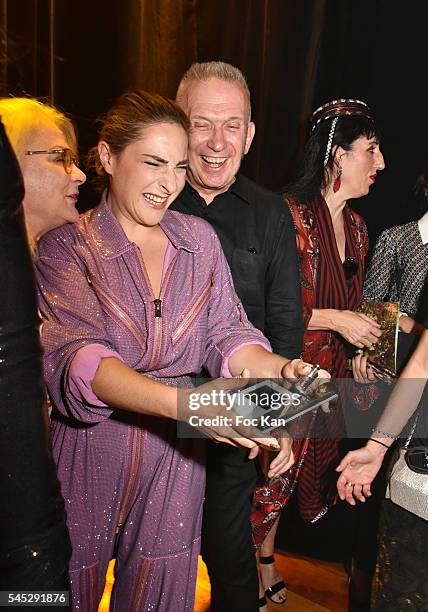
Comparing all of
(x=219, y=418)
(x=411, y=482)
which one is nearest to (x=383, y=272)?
(x=411, y=482)

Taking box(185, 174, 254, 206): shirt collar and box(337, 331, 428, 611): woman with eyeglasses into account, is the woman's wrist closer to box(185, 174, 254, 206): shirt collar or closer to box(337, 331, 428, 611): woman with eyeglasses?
box(337, 331, 428, 611): woman with eyeglasses

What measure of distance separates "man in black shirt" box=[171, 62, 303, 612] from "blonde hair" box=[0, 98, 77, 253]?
28 cm

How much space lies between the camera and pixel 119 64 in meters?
2.19

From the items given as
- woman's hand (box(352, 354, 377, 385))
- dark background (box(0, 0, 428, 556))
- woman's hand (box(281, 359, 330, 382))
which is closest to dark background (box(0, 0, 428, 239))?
dark background (box(0, 0, 428, 556))

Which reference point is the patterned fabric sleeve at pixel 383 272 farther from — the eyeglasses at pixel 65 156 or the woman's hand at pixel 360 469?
the eyeglasses at pixel 65 156

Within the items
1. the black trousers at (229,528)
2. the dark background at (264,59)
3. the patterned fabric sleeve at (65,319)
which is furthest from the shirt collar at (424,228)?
the patterned fabric sleeve at (65,319)

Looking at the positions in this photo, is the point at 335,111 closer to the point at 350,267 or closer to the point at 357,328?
the point at 350,267

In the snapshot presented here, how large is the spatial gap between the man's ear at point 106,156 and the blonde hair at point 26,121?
253 mm

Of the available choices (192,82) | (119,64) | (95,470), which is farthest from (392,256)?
(119,64)

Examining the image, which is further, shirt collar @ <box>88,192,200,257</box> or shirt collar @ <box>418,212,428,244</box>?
shirt collar @ <box>418,212,428,244</box>

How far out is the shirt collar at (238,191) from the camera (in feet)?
5.52

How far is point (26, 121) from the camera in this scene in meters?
1.55

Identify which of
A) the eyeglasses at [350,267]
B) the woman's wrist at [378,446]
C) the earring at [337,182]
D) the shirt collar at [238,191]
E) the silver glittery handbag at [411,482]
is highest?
the earring at [337,182]

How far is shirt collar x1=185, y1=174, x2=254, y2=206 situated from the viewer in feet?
5.52
